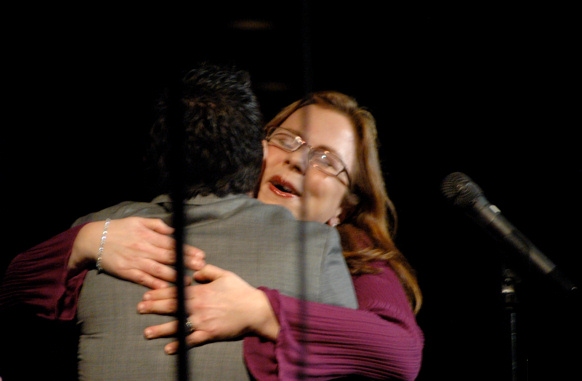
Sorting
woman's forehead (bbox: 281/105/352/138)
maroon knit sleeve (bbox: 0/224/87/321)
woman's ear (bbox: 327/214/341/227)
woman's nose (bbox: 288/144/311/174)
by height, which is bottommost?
maroon knit sleeve (bbox: 0/224/87/321)

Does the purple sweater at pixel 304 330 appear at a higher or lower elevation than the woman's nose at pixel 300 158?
lower

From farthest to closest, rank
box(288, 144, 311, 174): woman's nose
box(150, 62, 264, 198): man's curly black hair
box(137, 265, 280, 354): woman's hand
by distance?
1. box(288, 144, 311, 174): woman's nose
2. box(150, 62, 264, 198): man's curly black hair
3. box(137, 265, 280, 354): woman's hand

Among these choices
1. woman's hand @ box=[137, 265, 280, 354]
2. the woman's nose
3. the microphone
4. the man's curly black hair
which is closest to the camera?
woman's hand @ box=[137, 265, 280, 354]

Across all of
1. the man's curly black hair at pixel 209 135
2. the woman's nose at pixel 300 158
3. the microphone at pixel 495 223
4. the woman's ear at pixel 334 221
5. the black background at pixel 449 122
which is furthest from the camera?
the black background at pixel 449 122

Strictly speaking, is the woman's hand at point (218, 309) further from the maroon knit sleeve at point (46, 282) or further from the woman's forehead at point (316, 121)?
the woman's forehead at point (316, 121)

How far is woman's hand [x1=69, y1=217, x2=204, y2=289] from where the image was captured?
62.9 inches

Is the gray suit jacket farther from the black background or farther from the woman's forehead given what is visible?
the black background

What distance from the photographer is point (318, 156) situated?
223 centimetres

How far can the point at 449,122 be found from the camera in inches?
105

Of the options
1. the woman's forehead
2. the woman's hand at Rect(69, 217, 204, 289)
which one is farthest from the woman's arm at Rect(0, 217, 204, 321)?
the woman's forehead

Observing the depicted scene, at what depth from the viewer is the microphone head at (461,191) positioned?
1838mm

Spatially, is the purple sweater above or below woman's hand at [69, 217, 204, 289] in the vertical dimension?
below

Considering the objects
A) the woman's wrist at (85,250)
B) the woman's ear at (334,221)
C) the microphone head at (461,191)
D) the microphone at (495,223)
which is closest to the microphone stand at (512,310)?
the microphone at (495,223)

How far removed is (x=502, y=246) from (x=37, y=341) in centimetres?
128
